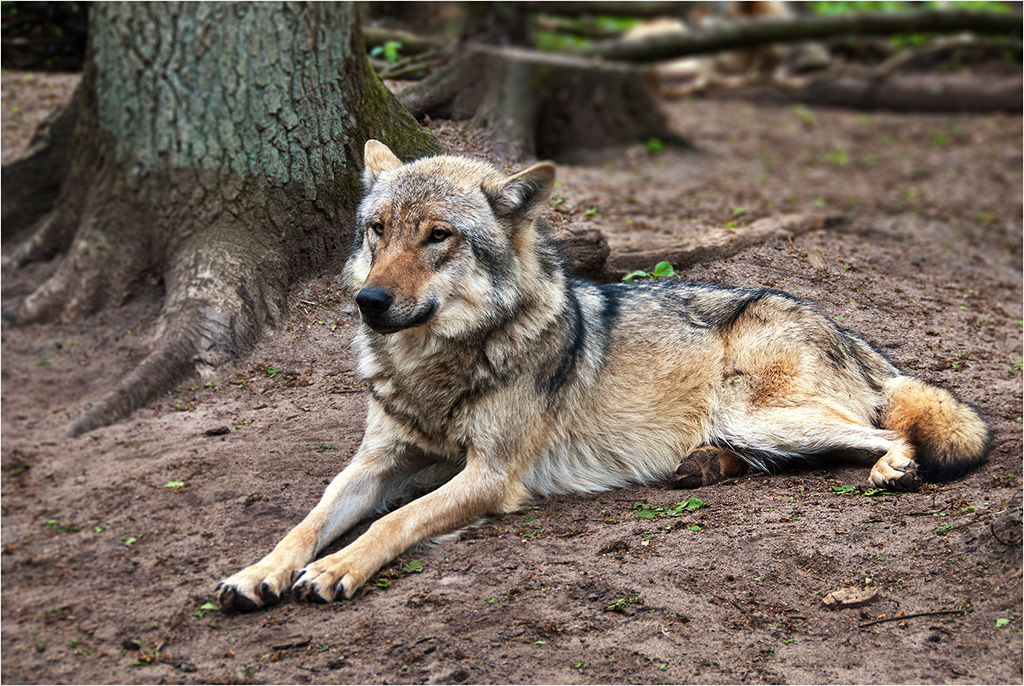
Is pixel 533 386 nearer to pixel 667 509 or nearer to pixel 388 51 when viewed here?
pixel 667 509

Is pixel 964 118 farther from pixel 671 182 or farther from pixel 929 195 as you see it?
pixel 671 182

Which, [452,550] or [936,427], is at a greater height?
[936,427]

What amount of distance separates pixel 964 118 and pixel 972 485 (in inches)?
601

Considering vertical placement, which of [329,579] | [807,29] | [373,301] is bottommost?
[329,579]

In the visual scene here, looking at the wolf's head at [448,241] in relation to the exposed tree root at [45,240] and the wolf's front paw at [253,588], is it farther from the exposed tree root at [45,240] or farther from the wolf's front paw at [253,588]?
the exposed tree root at [45,240]

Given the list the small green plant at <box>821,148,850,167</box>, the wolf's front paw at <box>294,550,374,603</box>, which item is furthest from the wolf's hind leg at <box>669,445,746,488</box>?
the small green plant at <box>821,148,850,167</box>

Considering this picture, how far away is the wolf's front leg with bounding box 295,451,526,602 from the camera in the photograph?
12.8 ft

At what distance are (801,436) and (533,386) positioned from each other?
70.1 inches

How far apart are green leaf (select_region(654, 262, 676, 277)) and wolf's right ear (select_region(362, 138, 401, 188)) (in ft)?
8.40

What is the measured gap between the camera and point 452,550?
4.36 meters

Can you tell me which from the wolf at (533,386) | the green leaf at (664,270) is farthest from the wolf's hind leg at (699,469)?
the green leaf at (664,270)

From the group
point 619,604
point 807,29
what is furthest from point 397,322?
point 807,29

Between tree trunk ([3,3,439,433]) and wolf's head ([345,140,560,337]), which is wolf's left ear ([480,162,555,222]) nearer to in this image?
wolf's head ([345,140,560,337])

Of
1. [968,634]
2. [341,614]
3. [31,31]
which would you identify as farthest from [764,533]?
[31,31]
